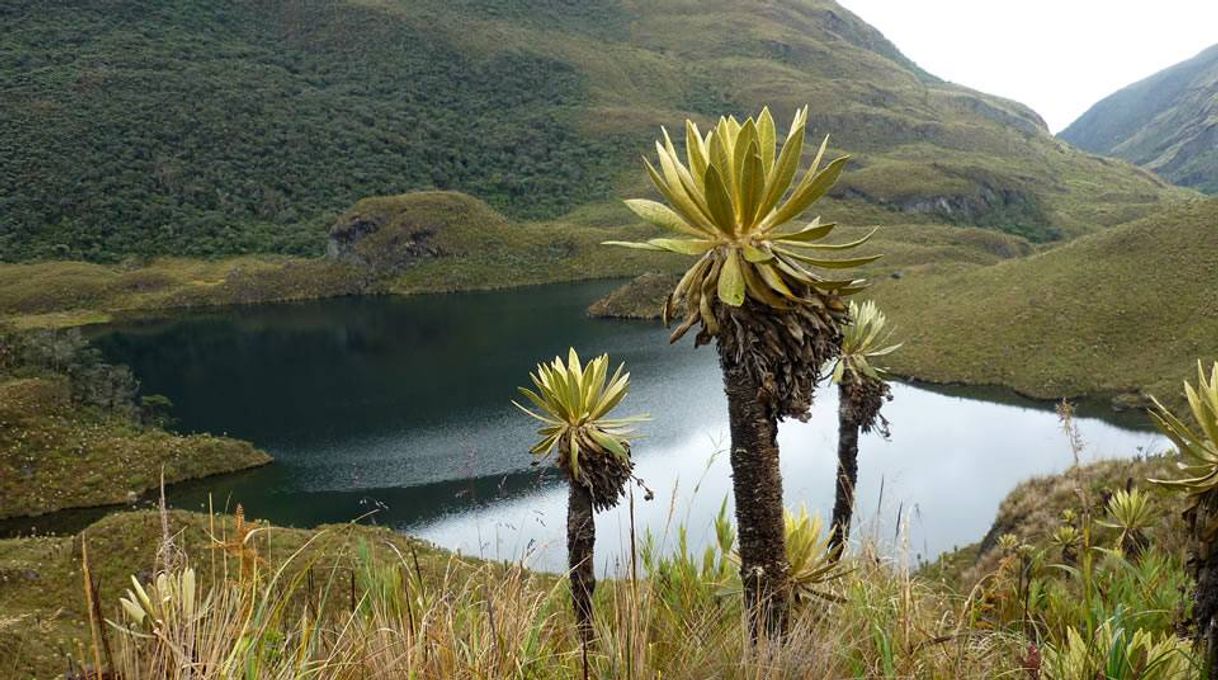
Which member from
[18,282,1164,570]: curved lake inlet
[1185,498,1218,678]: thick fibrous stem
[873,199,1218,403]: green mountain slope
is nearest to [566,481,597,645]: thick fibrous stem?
[18,282,1164,570]: curved lake inlet

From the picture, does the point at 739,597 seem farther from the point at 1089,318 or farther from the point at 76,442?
the point at 1089,318

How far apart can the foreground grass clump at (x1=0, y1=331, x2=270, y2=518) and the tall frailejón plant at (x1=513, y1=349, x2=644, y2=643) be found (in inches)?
1141

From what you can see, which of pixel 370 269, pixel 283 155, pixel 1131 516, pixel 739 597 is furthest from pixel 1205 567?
pixel 283 155

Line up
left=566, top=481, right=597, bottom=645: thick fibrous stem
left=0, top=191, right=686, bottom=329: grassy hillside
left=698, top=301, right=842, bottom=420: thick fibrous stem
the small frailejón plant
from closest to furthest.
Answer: left=698, top=301, right=842, bottom=420: thick fibrous stem → left=566, top=481, right=597, bottom=645: thick fibrous stem → the small frailejón plant → left=0, top=191, right=686, bottom=329: grassy hillside

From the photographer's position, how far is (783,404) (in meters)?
4.95

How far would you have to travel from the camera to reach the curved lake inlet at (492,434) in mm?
27062

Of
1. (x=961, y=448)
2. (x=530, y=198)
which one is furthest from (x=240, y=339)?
(x=530, y=198)

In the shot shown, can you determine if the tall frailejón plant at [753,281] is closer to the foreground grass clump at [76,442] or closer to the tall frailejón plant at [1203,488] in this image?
the tall frailejón plant at [1203,488]

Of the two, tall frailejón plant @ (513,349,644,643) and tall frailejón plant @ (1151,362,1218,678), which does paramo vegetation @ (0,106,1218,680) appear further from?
tall frailejón plant @ (513,349,644,643)

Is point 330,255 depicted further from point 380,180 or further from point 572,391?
point 572,391

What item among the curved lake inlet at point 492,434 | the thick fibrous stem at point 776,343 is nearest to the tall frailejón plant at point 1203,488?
the curved lake inlet at point 492,434

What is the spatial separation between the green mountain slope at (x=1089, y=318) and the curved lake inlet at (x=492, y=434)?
5.38 meters

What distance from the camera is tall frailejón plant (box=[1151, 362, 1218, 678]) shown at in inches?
159

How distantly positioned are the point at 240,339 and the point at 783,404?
262 feet
